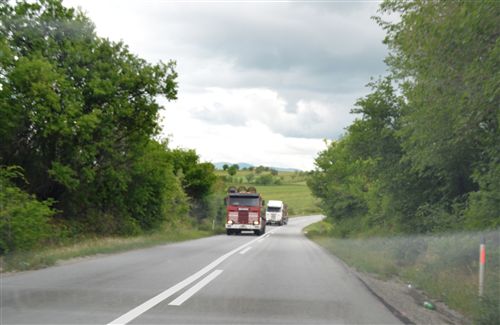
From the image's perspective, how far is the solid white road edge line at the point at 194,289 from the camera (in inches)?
335

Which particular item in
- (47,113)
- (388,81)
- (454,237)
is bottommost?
(454,237)

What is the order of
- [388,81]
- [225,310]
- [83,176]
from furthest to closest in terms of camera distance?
[83,176]
[388,81]
[225,310]

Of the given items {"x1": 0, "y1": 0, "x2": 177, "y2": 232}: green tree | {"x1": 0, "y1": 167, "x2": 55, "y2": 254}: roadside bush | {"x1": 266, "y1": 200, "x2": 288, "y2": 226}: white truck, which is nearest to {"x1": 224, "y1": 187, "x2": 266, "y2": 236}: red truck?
{"x1": 0, "y1": 0, "x2": 177, "y2": 232}: green tree

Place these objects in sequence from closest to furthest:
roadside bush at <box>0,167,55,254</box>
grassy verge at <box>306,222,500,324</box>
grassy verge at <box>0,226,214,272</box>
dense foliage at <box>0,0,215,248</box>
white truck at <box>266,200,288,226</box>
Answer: grassy verge at <box>306,222,500,324</box>, grassy verge at <box>0,226,214,272</box>, roadside bush at <box>0,167,55,254</box>, dense foliage at <box>0,0,215,248</box>, white truck at <box>266,200,288,226</box>

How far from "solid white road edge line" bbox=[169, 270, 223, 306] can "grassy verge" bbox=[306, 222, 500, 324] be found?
4209mm

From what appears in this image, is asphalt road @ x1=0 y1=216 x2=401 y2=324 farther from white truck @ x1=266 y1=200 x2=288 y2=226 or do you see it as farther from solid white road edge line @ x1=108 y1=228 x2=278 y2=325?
white truck @ x1=266 y1=200 x2=288 y2=226

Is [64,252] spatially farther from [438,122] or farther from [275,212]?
[275,212]

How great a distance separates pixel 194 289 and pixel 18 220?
20.4 ft

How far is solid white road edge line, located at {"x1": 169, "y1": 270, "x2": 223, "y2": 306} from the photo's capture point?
27.9 feet

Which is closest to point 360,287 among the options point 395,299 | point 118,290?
point 395,299

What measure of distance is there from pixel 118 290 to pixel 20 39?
13233 mm

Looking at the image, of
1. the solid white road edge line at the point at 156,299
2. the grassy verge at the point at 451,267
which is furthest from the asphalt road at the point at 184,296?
the grassy verge at the point at 451,267

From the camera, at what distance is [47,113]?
1750cm

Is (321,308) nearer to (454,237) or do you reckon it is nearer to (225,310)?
(225,310)
